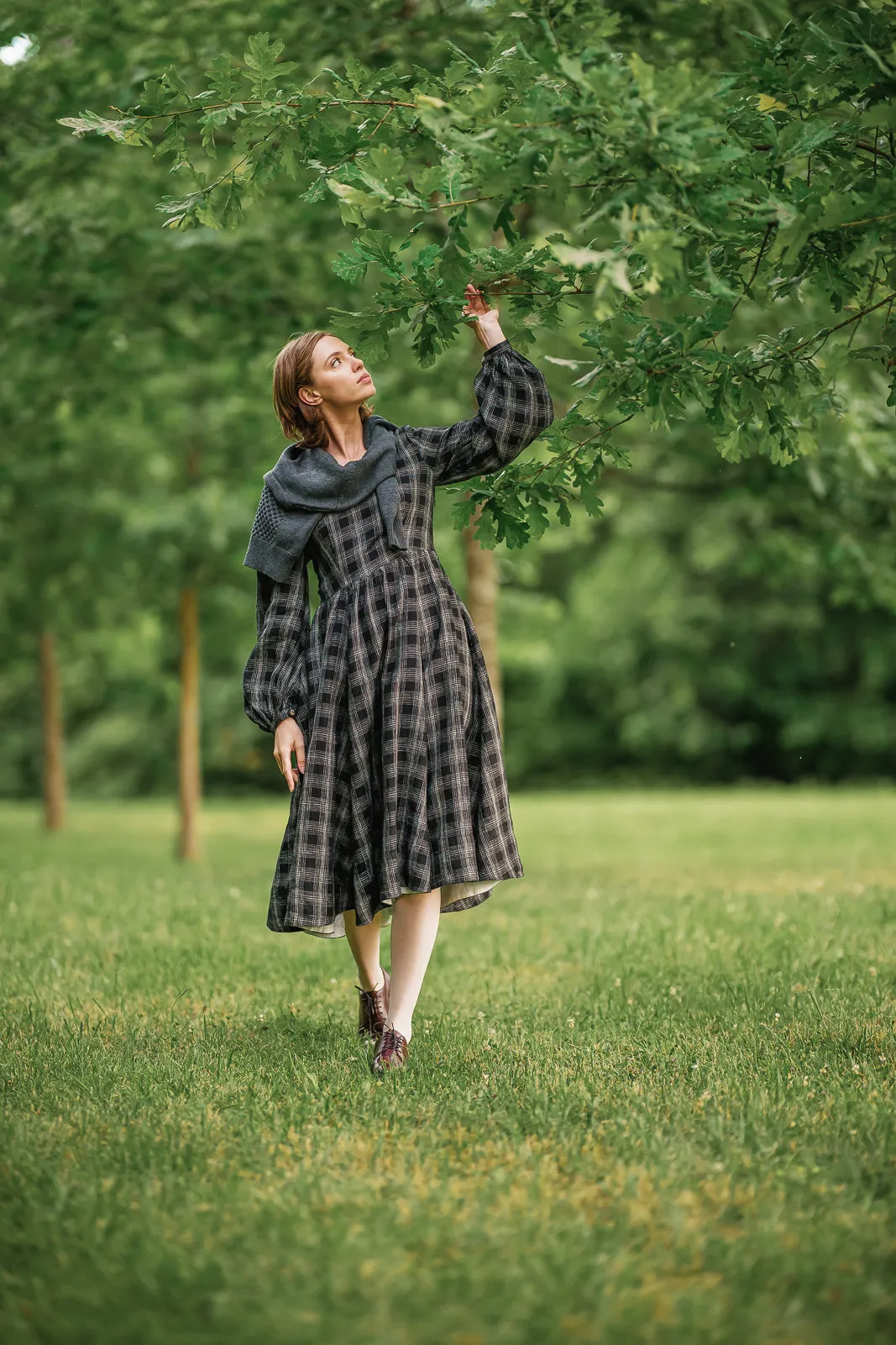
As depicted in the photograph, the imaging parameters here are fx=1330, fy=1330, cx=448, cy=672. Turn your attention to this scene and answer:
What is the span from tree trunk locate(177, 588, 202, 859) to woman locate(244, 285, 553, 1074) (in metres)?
7.19

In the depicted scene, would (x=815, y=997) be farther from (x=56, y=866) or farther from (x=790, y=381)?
(x=56, y=866)

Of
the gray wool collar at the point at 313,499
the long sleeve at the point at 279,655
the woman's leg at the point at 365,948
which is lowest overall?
the woman's leg at the point at 365,948

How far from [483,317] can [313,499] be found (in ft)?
2.50

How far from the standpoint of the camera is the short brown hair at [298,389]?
418cm

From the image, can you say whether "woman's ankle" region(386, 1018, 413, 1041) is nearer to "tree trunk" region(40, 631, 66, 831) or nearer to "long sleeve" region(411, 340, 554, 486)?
"long sleeve" region(411, 340, 554, 486)

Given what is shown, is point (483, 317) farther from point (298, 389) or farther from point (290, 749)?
point (290, 749)

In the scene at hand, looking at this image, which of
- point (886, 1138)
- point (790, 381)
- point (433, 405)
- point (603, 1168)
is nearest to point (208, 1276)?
point (603, 1168)

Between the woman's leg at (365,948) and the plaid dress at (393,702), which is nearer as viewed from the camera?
the plaid dress at (393,702)

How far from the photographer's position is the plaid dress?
13.1 ft

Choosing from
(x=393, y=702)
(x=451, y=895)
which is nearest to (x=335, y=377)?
(x=393, y=702)

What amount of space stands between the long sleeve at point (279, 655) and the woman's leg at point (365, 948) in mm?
665

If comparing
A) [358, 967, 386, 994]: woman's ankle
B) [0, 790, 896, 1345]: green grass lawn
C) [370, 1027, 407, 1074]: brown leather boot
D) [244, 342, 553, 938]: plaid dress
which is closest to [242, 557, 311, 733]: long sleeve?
[244, 342, 553, 938]: plaid dress

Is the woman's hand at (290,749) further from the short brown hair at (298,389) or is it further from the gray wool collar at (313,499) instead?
the short brown hair at (298,389)

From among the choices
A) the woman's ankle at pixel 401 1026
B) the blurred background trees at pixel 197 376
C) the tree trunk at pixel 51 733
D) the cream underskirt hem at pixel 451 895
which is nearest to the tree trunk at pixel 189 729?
the blurred background trees at pixel 197 376
